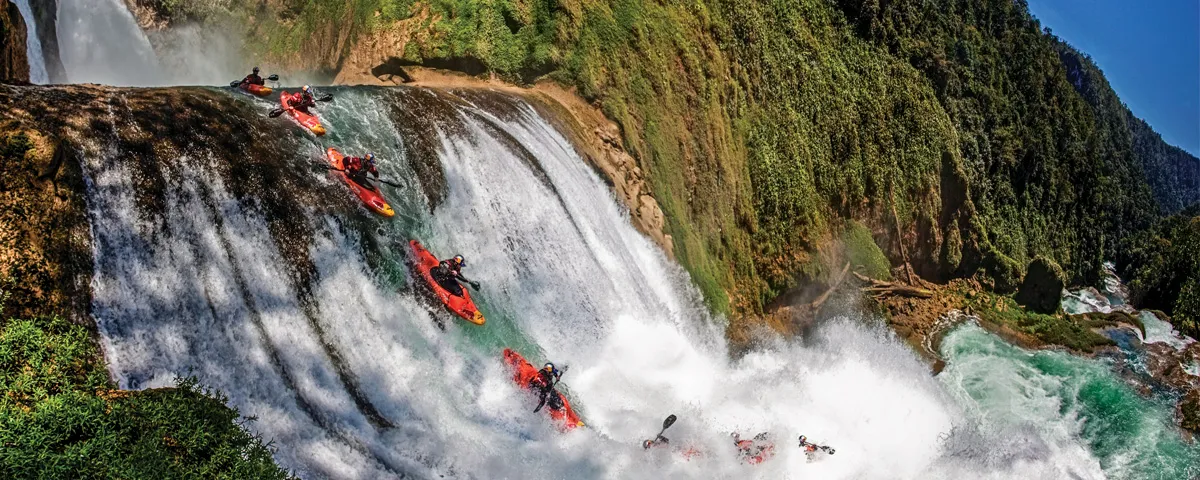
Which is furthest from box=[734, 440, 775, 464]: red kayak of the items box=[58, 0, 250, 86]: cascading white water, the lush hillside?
box=[58, 0, 250, 86]: cascading white water

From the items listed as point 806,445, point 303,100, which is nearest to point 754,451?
point 806,445

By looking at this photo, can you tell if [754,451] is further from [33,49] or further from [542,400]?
[33,49]

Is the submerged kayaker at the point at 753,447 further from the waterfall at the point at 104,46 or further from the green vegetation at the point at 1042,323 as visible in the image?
the waterfall at the point at 104,46

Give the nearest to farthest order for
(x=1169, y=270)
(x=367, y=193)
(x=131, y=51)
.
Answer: (x=367, y=193) < (x=131, y=51) < (x=1169, y=270)

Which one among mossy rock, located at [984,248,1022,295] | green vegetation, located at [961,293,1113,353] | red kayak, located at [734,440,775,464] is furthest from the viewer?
mossy rock, located at [984,248,1022,295]

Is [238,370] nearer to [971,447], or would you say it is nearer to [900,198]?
[971,447]

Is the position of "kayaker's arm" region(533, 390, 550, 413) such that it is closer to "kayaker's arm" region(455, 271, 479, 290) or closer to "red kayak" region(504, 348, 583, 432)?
"red kayak" region(504, 348, 583, 432)
